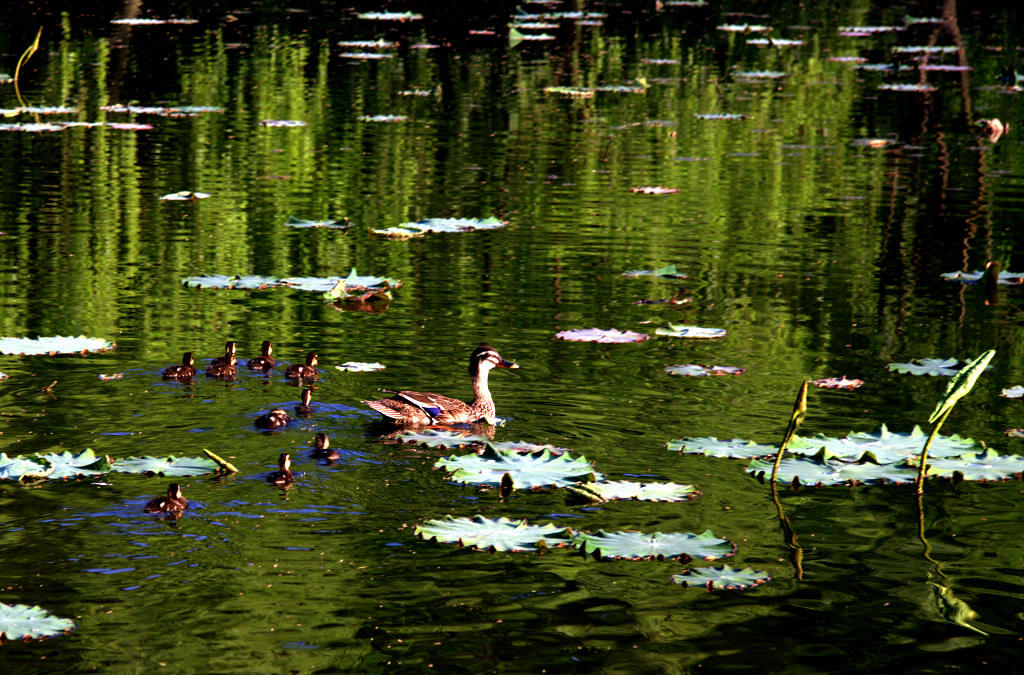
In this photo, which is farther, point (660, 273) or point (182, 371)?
point (660, 273)

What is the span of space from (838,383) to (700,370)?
97cm

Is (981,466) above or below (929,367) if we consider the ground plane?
below

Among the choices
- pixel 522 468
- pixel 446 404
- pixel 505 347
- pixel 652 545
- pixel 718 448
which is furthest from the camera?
pixel 505 347

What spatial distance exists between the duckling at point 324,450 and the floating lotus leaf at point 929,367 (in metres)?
4.35

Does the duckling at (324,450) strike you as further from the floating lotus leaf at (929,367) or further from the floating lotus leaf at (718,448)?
the floating lotus leaf at (929,367)

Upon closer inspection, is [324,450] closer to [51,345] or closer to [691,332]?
[51,345]

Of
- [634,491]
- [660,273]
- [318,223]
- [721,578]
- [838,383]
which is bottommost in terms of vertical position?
[721,578]

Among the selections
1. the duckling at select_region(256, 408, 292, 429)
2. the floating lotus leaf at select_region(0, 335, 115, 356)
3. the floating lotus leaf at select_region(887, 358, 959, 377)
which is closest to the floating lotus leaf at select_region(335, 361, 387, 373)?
the duckling at select_region(256, 408, 292, 429)

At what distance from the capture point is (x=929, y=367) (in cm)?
1012

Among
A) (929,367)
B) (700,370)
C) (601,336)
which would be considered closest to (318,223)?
(601,336)

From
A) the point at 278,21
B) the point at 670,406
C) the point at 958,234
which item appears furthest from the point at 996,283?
the point at 278,21

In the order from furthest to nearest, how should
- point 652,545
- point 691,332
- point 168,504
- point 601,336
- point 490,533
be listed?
point 691,332, point 601,336, point 168,504, point 490,533, point 652,545

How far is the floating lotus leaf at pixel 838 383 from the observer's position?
970 cm

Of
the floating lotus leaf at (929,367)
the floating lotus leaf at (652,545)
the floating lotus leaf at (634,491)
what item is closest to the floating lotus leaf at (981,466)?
the floating lotus leaf at (634,491)
